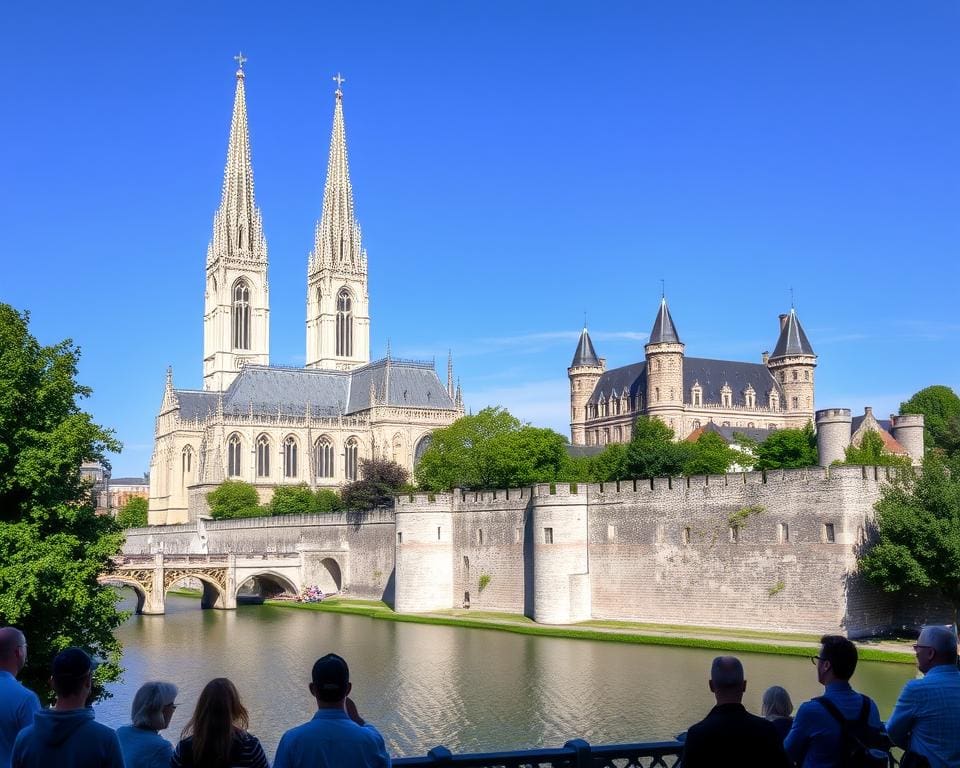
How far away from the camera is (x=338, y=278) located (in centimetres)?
13538

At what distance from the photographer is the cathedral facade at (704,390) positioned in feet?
373

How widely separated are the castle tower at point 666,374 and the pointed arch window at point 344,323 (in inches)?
1528

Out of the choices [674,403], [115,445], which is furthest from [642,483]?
[674,403]

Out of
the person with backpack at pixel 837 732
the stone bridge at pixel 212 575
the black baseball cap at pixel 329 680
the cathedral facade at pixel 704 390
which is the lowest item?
the stone bridge at pixel 212 575

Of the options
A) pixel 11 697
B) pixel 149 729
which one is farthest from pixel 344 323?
pixel 149 729

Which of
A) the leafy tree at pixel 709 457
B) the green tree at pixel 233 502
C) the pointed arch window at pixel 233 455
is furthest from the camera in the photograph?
the pointed arch window at pixel 233 455

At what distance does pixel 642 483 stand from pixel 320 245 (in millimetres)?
94824

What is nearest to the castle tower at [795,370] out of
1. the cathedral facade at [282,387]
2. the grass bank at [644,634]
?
the cathedral facade at [282,387]

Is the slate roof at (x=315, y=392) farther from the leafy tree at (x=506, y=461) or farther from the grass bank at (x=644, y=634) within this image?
the grass bank at (x=644, y=634)

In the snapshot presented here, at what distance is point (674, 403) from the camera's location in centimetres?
11350

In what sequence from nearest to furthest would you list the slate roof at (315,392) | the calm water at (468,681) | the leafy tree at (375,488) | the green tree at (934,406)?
1. the calm water at (468,681)
2. the leafy tree at (375,488)
3. the green tree at (934,406)
4. the slate roof at (315,392)

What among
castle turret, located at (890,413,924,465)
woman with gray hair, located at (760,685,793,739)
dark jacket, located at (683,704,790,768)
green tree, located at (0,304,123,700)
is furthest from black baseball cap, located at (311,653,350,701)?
castle turret, located at (890,413,924,465)

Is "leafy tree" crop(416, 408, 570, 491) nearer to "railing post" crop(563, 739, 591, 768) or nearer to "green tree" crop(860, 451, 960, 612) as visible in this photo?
"green tree" crop(860, 451, 960, 612)

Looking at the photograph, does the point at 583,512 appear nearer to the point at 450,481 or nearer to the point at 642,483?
the point at 642,483
